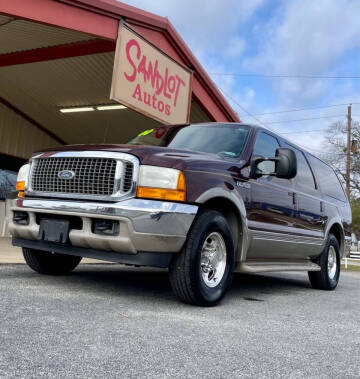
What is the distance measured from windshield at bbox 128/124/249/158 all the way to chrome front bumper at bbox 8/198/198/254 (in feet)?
3.95

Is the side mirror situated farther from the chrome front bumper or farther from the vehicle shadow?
the vehicle shadow

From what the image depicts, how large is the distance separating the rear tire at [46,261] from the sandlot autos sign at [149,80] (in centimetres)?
375

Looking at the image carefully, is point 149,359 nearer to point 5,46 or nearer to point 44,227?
point 44,227

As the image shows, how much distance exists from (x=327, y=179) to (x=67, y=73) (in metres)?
7.19

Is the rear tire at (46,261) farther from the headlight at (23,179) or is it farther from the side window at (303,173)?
the side window at (303,173)

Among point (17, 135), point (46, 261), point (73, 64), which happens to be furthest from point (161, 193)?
point (17, 135)

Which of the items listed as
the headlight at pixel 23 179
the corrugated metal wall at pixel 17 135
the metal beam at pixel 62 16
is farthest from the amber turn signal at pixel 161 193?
the corrugated metal wall at pixel 17 135

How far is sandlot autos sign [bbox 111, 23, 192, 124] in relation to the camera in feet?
27.8

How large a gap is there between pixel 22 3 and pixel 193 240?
211 inches

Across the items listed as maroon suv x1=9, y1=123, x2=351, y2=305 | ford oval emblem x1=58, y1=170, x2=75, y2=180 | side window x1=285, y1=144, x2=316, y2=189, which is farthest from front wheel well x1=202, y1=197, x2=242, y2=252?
side window x1=285, y1=144, x2=316, y2=189

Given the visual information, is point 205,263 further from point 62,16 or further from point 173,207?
point 62,16

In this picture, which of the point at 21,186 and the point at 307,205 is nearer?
the point at 21,186

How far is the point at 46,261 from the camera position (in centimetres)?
518

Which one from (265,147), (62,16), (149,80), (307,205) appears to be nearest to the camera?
(265,147)
